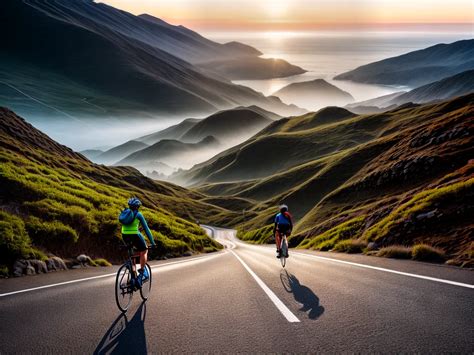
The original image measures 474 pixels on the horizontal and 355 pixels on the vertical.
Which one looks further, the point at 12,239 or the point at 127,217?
the point at 12,239

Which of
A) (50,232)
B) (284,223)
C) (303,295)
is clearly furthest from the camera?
(50,232)

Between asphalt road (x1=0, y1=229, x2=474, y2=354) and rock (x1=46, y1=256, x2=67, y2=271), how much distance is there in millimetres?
3460

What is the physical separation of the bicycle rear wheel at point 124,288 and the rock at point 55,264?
26.6ft

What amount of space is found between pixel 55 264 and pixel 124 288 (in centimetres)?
890

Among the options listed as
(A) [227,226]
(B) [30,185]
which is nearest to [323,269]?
(B) [30,185]

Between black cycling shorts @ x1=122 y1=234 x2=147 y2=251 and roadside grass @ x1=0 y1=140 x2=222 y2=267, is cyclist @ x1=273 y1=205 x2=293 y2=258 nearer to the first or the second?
black cycling shorts @ x1=122 y1=234 x2=147 y2=251

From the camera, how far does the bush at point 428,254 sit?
51.9 ft

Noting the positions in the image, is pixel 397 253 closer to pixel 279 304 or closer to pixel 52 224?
pixel 279 304

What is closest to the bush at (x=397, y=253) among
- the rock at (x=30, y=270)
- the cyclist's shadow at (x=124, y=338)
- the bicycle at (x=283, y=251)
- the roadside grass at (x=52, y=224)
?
the bicycle at (x=283, y=251)

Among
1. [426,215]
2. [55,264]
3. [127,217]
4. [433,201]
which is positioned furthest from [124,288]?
[433,201]

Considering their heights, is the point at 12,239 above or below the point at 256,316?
above

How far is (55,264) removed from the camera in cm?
1734

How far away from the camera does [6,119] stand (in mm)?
64875

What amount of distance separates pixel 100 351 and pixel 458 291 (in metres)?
7.78
